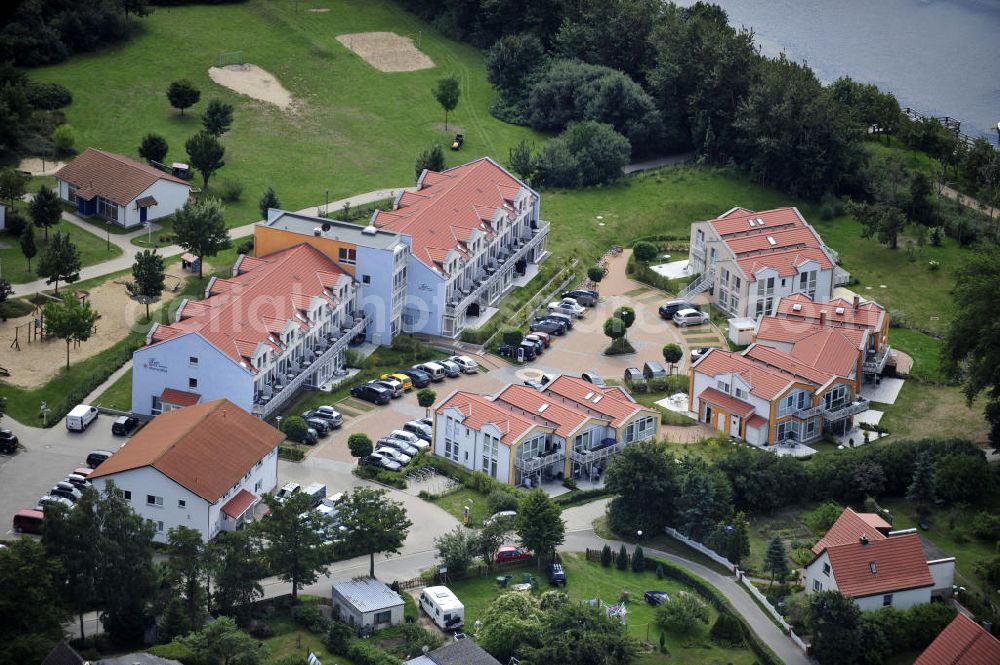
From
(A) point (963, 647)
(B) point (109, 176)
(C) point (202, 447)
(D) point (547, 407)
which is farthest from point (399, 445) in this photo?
(B) point (109, 176)

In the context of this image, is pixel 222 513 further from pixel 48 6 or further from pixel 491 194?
pixel 48 6

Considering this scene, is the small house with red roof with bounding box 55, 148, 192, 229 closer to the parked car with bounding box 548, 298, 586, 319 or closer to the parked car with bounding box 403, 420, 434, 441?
the parked car with bounding box 548, 298, 586, 319

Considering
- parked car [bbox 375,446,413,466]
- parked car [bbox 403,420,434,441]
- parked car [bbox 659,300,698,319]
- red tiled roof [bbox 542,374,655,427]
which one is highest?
red tiled roof [bbox 542,374,655,427]

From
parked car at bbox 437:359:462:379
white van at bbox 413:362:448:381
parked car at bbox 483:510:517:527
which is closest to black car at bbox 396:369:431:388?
white van at bbox 413:362:448:381

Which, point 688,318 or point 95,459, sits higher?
point 95,459

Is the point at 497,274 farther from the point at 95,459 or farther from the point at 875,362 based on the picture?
the point at 95,459

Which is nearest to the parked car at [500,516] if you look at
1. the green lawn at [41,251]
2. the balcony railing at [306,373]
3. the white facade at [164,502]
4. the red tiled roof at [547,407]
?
the red tiled roof at [547,407]
